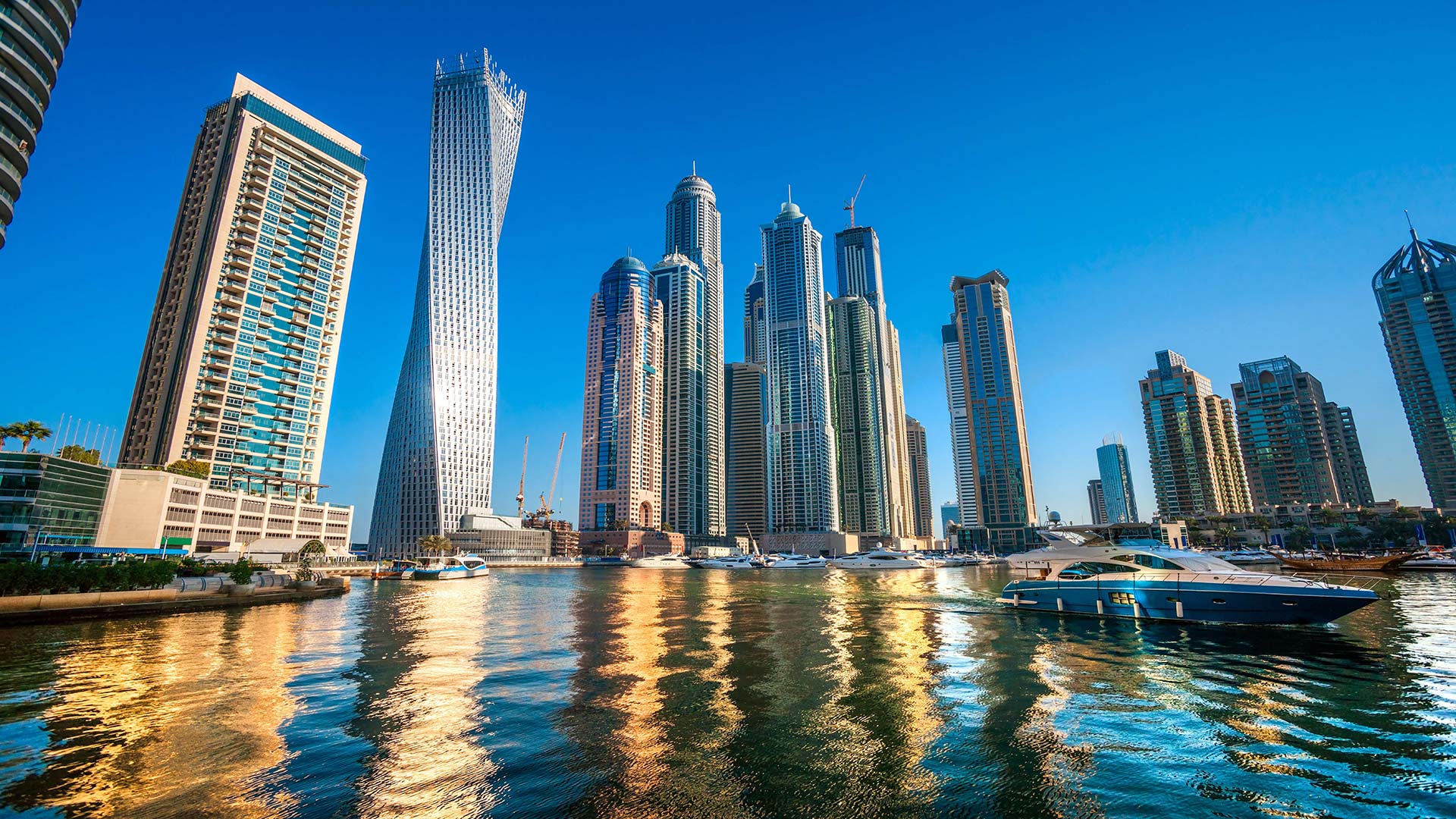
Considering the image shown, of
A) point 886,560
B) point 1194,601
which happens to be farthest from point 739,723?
point 886,560

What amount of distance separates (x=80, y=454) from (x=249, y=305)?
45.6m

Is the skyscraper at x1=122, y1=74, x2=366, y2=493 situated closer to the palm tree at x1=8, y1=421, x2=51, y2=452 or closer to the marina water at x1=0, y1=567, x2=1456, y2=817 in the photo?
the palm tree at x1=8, y1=421, x2=51, y2=452

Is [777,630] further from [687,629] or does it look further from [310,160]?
[310,160]

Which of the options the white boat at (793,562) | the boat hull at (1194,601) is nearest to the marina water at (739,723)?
the boat hull at (1194,601)

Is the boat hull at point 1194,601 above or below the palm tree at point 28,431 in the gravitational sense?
below

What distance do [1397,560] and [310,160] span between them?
224 m

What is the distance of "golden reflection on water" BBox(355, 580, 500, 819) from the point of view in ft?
36.9

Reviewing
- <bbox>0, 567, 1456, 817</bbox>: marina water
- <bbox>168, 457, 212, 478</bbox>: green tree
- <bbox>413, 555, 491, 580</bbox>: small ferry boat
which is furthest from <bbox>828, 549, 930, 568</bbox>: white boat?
<bbox>168, 457, 212, 478</bbox>: green tree

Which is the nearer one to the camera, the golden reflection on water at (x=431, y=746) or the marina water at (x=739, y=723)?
the golden reflection on water at (x=431, y=746)

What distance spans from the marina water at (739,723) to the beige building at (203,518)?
83.5 meters

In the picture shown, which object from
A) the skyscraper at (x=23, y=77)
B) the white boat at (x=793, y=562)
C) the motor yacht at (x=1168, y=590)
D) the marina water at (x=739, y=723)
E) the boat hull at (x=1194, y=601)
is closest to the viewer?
the marina water at (x=739, y=723)

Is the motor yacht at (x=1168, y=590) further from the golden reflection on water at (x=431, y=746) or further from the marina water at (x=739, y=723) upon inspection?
the golden reflection on water at (x=431, y=746)

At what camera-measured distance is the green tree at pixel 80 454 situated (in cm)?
9538

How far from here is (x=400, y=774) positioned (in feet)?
41.8
